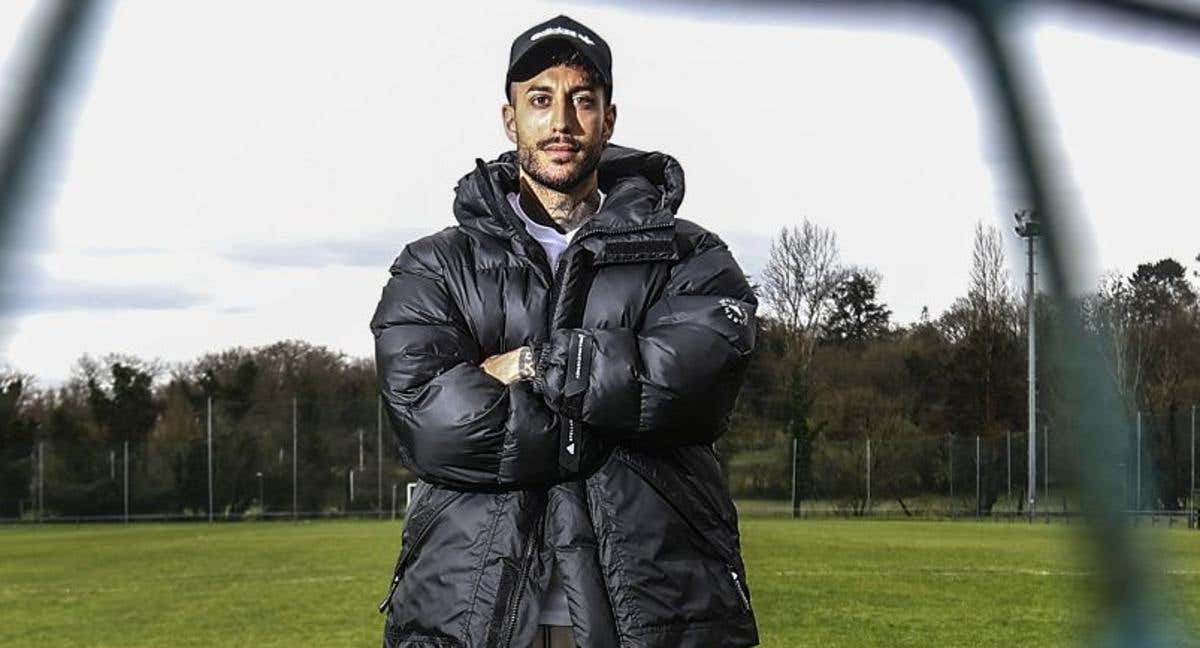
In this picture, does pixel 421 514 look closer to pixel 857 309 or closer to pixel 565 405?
pixel 565 405

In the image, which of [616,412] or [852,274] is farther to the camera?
[616,412]

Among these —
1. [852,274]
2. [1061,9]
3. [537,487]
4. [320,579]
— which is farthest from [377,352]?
[320,579]

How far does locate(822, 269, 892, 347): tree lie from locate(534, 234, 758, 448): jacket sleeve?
815 millimetres

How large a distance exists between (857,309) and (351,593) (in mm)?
6676

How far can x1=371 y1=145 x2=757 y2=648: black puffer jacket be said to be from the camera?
122 cm

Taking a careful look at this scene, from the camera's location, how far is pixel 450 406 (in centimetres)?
123

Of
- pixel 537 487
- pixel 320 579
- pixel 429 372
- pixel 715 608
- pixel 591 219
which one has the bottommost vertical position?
pixel 320 579

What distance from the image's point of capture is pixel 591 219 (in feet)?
4.22

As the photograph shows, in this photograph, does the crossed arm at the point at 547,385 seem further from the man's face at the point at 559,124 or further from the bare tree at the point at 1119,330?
the bare tree at the point at 1119,330

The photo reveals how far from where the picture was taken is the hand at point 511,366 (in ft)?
4.10

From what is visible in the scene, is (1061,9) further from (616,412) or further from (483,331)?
(483,331)

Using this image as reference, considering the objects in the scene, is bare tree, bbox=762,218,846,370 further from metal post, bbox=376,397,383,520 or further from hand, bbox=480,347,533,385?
metal post, bbox=376,397,383,520

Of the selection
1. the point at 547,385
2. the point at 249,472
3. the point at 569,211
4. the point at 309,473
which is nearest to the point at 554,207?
the point at 569,211

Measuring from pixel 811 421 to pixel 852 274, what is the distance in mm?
16123
